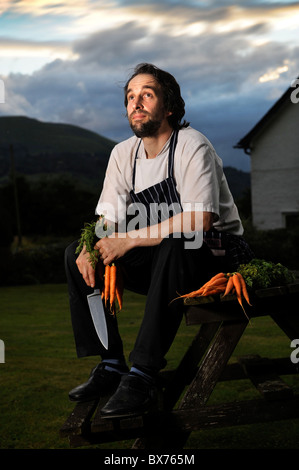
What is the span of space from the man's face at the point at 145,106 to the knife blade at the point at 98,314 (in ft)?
3.28

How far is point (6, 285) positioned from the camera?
1605 cm

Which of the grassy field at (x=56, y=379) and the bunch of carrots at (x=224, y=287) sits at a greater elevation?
the bunch of carrots at (x=224, y=287)

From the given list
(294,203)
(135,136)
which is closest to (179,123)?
(135,136)

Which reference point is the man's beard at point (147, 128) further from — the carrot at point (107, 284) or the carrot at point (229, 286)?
the carrot at point (229, 286)

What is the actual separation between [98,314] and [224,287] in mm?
760

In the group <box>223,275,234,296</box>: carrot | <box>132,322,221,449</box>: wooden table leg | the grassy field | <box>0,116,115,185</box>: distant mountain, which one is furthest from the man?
<box>0,116,115,185</box>: distant mountain

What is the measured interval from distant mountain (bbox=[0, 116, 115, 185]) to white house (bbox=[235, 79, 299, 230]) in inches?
2683

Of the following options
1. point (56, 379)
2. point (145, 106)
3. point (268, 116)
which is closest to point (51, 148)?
point (268, 116)

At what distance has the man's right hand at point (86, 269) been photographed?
327 centimetres

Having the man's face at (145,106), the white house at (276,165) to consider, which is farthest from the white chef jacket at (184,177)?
the white house at (276,165)

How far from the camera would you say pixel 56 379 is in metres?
5.59

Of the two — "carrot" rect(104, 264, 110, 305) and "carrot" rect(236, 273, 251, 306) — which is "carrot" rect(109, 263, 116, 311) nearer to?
"carrot" rect(104, 264, 110, 305)

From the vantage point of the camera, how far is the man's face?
3521mm

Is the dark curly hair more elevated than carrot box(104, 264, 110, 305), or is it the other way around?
the dark curly hair
